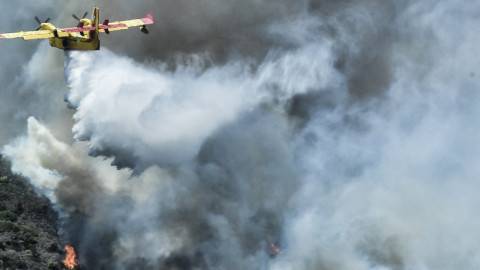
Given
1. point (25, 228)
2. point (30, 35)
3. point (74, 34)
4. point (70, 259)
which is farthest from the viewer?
point (74, 34)

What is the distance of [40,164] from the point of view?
84.5m

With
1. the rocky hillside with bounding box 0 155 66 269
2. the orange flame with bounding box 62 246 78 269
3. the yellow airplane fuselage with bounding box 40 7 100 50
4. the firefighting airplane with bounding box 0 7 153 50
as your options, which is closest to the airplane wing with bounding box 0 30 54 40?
the firefighting airplane with bounding box 0 7 153 50

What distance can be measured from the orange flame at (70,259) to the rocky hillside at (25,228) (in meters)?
0.92

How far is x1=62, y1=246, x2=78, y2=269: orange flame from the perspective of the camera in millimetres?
66175

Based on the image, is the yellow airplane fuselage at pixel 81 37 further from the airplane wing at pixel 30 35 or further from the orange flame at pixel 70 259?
the orange flame at pixel 70 259

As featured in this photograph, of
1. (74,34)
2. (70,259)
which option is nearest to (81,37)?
(74,34)

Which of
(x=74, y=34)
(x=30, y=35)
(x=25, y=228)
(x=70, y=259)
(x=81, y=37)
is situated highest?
(x=74, y=34)

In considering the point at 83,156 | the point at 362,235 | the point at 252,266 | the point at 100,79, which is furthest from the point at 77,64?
the point at 362,235

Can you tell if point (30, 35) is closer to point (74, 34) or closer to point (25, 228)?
point (74, 34)

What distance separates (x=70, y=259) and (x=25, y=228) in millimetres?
7392

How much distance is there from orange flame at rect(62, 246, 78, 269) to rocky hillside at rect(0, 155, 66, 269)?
923 mm

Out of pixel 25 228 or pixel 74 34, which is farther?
pixel 74 34

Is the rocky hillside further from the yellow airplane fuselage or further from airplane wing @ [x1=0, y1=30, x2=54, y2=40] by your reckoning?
the yellow airplane fuselage

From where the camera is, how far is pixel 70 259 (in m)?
67.5
